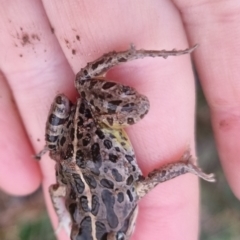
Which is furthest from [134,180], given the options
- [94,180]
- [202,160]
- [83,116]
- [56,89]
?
[202,160]

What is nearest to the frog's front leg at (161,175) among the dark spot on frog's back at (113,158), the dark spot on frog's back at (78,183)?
the dark spot on frog's back at (113,158)

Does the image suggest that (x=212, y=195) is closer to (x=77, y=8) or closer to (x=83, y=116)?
(x=83, y=116)

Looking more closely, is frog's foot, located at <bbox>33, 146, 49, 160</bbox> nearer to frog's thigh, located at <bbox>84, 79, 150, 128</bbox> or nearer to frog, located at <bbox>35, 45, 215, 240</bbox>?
frog, located at <bbox>35, 45, 215, 240</bbox>

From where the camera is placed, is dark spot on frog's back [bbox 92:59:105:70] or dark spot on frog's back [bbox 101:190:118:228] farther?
dark spot on frog's back [bbox 101:190:118:228]

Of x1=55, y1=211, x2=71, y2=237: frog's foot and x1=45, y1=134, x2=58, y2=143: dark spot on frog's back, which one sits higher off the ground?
x1=45, y1=134, x2=58, y2=143: dark spot on frog's back

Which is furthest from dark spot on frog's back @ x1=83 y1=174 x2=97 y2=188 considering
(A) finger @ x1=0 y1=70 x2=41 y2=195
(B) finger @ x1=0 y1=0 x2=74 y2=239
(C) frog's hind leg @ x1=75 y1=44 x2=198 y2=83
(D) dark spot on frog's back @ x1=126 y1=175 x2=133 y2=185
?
(A) finger @ x1=0 y1=70 x2=41 y2=195
